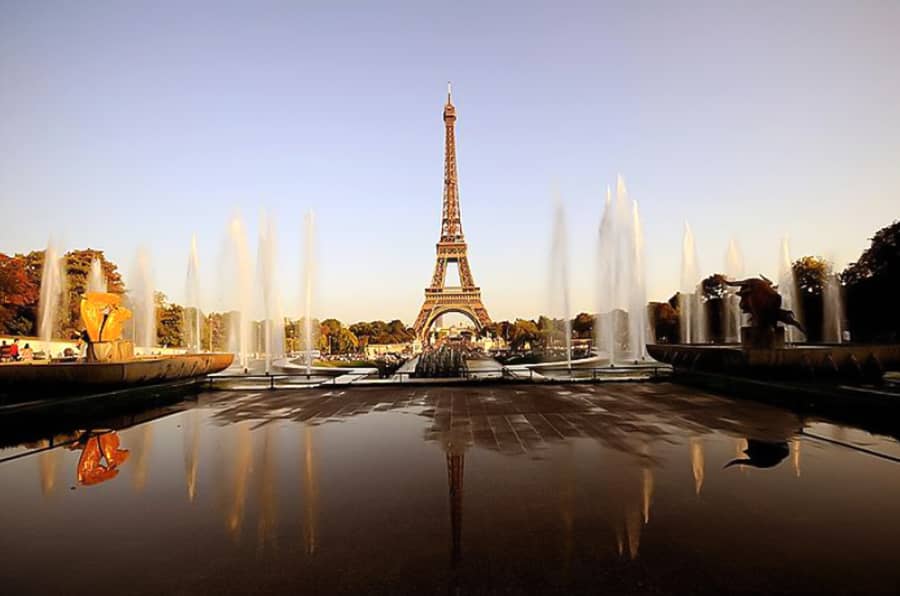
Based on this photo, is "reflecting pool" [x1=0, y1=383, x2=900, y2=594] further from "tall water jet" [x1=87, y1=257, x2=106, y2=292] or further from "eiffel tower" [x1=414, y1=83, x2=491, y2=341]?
"eiffel tower" [x1=414, y1=83, x2=491, y2=341]

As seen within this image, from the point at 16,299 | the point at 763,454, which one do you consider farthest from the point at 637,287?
the point at 16,299

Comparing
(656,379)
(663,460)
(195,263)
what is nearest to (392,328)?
(195,263)

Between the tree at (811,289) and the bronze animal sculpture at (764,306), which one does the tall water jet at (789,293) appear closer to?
the tree at (811,289)

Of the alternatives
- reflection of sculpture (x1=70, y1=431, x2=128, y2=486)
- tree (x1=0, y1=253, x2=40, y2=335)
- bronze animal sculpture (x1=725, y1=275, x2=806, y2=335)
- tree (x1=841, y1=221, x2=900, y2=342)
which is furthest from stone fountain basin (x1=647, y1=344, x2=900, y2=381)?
tree (x1=0, y1=253, x2=40, y2=335)

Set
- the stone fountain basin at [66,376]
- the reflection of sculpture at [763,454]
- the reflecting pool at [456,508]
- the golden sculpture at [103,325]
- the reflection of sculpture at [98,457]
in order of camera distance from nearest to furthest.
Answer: the reflecting pool at [456,508] < the reflection of sculpture at [98,457] < the reflection of sculpture at [763,454] < the stone fountain basin at [66,376] < the golden sculpture at [103,325]

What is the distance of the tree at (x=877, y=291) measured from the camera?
1080 inches

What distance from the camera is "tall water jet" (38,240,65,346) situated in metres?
27.6

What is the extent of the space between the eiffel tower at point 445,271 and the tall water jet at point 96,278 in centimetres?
3219

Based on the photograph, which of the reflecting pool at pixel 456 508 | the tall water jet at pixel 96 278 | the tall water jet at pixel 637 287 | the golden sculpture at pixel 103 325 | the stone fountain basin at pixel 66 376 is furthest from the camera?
the tall water jet at pixel 96 278

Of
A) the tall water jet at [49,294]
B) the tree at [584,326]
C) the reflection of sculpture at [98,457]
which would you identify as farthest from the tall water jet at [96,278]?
the tree at [584,326]

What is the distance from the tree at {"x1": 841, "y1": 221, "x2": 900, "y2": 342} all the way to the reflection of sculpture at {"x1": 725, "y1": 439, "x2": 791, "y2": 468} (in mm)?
26592

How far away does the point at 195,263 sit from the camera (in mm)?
22500

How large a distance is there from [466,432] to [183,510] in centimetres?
433

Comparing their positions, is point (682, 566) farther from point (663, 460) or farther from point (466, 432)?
point (466, 432)
